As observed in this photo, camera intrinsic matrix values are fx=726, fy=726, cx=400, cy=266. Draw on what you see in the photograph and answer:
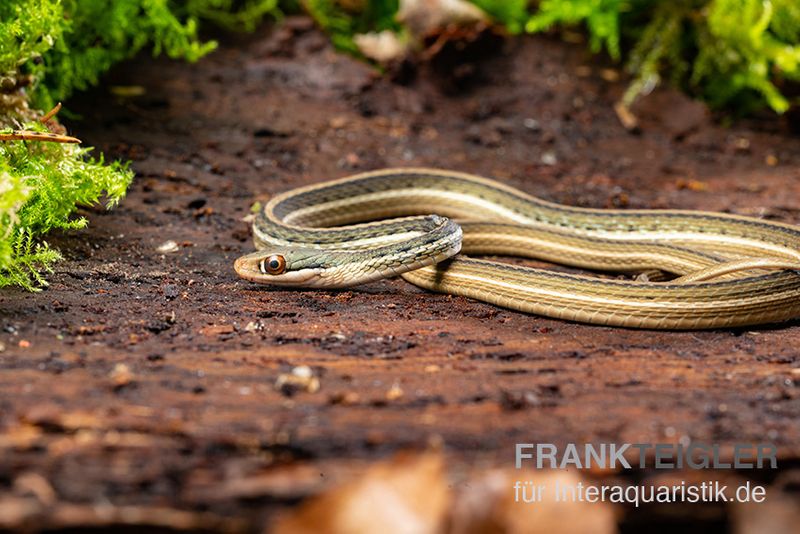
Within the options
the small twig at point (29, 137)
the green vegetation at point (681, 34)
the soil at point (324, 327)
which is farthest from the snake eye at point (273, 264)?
the green vegetation at point (681, 34)

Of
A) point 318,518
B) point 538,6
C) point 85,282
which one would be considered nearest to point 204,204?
point 85,282

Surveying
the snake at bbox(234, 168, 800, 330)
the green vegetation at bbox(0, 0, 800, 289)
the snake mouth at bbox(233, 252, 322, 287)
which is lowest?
the snake mouth at bbox(233, 252, 322, 287)

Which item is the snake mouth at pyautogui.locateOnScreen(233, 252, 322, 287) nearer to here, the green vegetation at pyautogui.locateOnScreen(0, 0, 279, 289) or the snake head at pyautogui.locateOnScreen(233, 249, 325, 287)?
the snake head at pyautogui.locateOnScreen(233, 249, 325, 287)

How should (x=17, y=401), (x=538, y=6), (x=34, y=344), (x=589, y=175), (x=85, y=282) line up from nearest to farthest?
1. (x=17, y=401)
2. (x=34, y=344)
3. (x=85, y=282)
4. (x=589, y=175)
5. (x=538, y=6)

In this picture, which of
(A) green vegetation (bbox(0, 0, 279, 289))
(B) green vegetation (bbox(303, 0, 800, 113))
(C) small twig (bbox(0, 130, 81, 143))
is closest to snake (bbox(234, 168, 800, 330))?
(A) green vegetation (bbox(0, 0, 279, 289))

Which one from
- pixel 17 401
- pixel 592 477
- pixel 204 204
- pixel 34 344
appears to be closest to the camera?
pixel 592 477

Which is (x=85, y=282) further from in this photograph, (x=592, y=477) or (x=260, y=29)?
(x=260, y=29)

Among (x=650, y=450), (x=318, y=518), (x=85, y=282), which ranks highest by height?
(x=650, y=450)

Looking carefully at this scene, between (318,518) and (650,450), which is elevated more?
(650,450)
